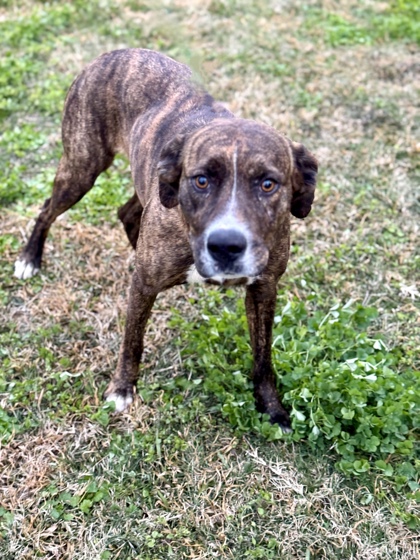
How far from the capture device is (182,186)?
2.67 m

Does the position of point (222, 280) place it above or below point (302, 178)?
below

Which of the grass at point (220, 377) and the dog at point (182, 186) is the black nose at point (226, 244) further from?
the grass at point (220, 377)

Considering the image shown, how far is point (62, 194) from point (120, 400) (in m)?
1.35

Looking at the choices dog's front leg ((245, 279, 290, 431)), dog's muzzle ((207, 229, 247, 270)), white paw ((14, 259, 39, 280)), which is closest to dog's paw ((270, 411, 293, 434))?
dog's front leg ((245, 279, 290, 431))

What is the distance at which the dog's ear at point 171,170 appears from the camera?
2.78 m

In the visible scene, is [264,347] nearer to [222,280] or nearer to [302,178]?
[222,280]

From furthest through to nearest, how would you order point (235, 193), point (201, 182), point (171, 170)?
1. point (171, 170)
2. point (201, 182)
3. point (235, 193)

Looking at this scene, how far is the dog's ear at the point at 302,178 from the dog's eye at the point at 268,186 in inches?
9.1

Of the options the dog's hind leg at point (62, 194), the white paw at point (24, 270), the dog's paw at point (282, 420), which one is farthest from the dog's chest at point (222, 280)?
the white paw at point (24, 270)

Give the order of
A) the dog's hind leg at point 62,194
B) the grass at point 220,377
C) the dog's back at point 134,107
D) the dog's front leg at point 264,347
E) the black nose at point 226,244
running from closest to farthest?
the black nose at point 226,244 → the grass at point 220,377 → the dog's front leg at point 264,347 → the dog's back at point 134,107 → the dog's hind leg at point 62,194

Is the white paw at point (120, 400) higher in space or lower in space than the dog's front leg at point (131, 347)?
lower

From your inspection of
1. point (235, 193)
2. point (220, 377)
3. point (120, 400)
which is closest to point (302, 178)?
point (235, 193)

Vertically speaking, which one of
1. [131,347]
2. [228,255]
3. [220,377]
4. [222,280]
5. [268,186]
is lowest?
[220,377]

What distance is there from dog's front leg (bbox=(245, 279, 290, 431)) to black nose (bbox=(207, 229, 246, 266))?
0.67 metres
